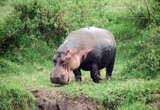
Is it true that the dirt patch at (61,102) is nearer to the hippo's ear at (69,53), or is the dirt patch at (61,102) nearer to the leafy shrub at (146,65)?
the hippo's ear at (69,53)

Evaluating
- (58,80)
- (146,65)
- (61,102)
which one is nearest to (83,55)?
(58,80)

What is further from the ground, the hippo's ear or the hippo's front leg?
the hippo's ear

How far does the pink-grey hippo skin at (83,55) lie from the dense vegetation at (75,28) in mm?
261

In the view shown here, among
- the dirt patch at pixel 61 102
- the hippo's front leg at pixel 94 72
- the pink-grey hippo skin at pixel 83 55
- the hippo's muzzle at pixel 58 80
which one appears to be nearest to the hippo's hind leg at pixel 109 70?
the pink-grey hippo skin at pixel 83 55

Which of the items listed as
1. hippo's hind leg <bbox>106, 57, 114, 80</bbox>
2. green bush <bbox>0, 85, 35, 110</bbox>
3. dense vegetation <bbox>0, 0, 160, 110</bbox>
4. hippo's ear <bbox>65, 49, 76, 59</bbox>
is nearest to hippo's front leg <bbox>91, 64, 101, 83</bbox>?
dense vegetation <bbox>0, 0, 160, 110</bbox>

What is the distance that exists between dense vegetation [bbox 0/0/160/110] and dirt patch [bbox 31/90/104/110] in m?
0.14

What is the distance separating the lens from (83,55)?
12.2 m

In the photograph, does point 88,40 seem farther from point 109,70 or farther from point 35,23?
point 35,23

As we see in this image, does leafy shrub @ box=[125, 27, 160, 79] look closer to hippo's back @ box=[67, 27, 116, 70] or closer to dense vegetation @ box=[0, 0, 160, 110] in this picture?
dense vegetation @ box=[0, 0, 160, 110]

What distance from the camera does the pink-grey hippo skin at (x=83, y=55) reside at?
468 inches

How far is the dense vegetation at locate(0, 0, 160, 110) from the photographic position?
1143cm

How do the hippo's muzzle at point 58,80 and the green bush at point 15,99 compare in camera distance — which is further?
the hippo's muzzle at point 58,80

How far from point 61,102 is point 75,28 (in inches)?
189

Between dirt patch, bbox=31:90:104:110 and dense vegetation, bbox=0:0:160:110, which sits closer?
dirt patch, bbox=31:90:104:110
